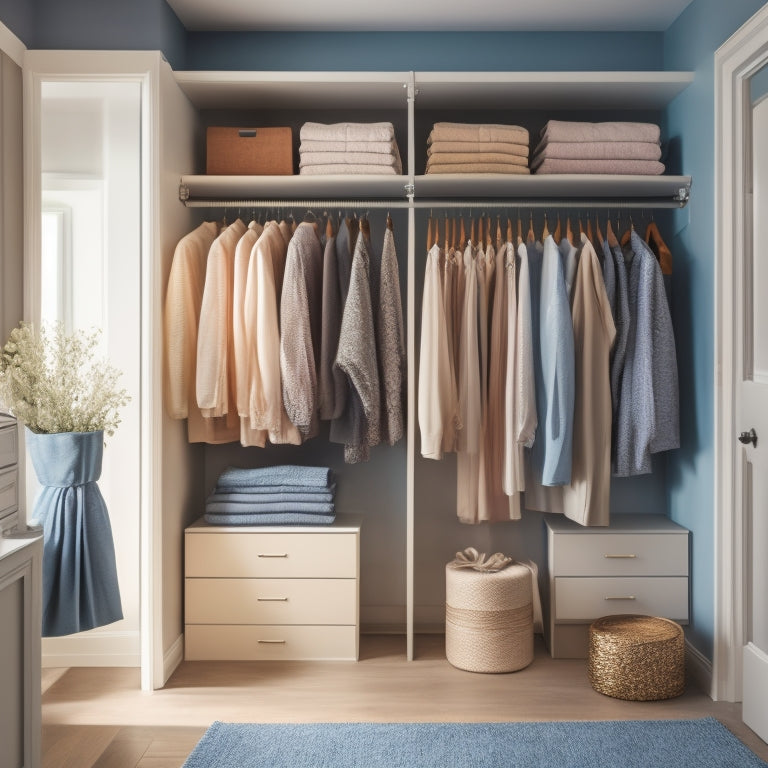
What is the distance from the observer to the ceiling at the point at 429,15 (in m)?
3.01

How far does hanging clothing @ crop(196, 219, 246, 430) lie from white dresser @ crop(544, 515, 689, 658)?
4.72 feet

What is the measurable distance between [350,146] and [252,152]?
0.41m

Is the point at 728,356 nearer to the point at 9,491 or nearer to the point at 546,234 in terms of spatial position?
the point at 546,234

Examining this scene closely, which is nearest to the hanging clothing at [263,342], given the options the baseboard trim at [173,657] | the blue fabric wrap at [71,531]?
the blue fabric wrap at [71,531]

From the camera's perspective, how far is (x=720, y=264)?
2.68 m

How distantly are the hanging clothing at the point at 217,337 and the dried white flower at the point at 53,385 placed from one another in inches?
12.2

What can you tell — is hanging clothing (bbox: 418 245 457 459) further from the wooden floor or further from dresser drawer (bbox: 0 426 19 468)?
dresser drawer (bbox: 0 426 19 468)

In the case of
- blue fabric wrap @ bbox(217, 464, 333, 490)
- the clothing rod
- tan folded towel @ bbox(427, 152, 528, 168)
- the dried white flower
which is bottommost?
blue fabric wrap @ bbox(217, 464, 333, 490)

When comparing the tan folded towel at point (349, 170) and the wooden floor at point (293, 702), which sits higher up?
the tan folded towel at point (349, 170)

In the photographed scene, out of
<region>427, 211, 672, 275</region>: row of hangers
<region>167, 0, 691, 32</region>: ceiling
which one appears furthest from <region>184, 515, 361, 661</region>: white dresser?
<region>167, 0, 691, 32</region>: ceiling

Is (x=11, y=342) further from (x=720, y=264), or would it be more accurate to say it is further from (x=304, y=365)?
(x=720, y=264)

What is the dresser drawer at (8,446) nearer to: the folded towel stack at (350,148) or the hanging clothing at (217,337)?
the hanging clothing at (217,337)

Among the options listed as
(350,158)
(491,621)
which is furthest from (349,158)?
(491,621)

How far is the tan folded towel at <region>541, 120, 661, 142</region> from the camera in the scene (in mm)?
3002
